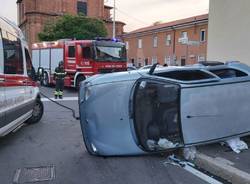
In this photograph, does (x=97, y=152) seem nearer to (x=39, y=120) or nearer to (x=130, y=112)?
(x=130, y=112)

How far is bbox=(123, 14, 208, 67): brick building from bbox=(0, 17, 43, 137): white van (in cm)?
3203

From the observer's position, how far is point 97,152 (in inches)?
265

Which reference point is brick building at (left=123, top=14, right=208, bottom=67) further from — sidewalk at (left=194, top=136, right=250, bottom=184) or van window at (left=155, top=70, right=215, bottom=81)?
sidewalk at (left=194, top=136, right=250, bottom=184)

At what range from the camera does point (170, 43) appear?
4978 cm

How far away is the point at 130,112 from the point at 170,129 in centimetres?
73

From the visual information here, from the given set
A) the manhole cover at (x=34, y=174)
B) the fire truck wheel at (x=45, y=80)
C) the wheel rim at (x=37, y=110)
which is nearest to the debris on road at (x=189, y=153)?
the manhole cover at (x=34, y=174)

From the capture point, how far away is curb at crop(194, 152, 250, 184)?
5.38 metres

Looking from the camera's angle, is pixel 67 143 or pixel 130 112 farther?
pixel 67 143

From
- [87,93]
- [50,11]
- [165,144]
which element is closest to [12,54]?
[87,93]

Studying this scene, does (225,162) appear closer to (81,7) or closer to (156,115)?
(156,115)

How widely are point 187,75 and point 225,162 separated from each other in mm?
1776

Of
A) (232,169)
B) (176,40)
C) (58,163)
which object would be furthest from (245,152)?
(176,40)

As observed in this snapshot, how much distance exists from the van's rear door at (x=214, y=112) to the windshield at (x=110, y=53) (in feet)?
48.8

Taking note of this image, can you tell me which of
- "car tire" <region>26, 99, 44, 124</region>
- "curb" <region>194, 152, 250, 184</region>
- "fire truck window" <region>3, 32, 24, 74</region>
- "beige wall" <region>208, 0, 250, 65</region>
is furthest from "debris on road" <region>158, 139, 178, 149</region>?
"beige wall" <region>208, 0, 250, 65</region>
